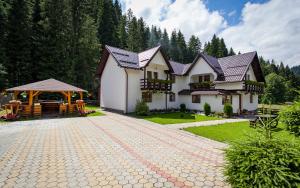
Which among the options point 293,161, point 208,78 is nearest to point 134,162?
point 293,161

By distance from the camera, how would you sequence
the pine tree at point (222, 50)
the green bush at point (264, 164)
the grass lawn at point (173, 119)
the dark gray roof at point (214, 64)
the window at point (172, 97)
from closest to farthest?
the green bush at point (264, 164) → the grass lawn at point (173, 119) → the dark gray roof at point (214, 64) → the window at point (172, 97) → the pine tree at point (222, 50)

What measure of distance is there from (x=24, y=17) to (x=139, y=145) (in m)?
34.6

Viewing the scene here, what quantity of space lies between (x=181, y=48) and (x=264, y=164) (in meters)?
66.6

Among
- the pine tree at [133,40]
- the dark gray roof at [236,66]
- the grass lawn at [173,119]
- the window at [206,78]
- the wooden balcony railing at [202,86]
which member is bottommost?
the grass lawn at [173,119]

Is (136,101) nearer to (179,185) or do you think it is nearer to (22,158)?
(22,158)

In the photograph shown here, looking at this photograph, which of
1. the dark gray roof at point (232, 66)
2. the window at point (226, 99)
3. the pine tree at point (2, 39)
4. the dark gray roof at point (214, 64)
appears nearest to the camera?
the window at point (226, 99)

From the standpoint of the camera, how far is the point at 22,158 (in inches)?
275

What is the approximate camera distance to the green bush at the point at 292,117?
24.6 ft

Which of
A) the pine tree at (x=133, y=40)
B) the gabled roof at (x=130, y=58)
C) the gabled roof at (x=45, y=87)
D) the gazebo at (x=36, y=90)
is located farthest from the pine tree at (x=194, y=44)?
A: the gazebo at (x=36, y=90)

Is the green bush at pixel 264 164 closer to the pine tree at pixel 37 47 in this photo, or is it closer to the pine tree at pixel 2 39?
the pine tree at pixel 2 39

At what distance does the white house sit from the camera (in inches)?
927

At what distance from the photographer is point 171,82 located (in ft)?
83.9

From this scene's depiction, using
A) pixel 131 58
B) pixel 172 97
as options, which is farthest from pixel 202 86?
pixel 131 58

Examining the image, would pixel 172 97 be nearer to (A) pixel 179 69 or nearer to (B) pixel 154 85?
(A) pixel 179 69
